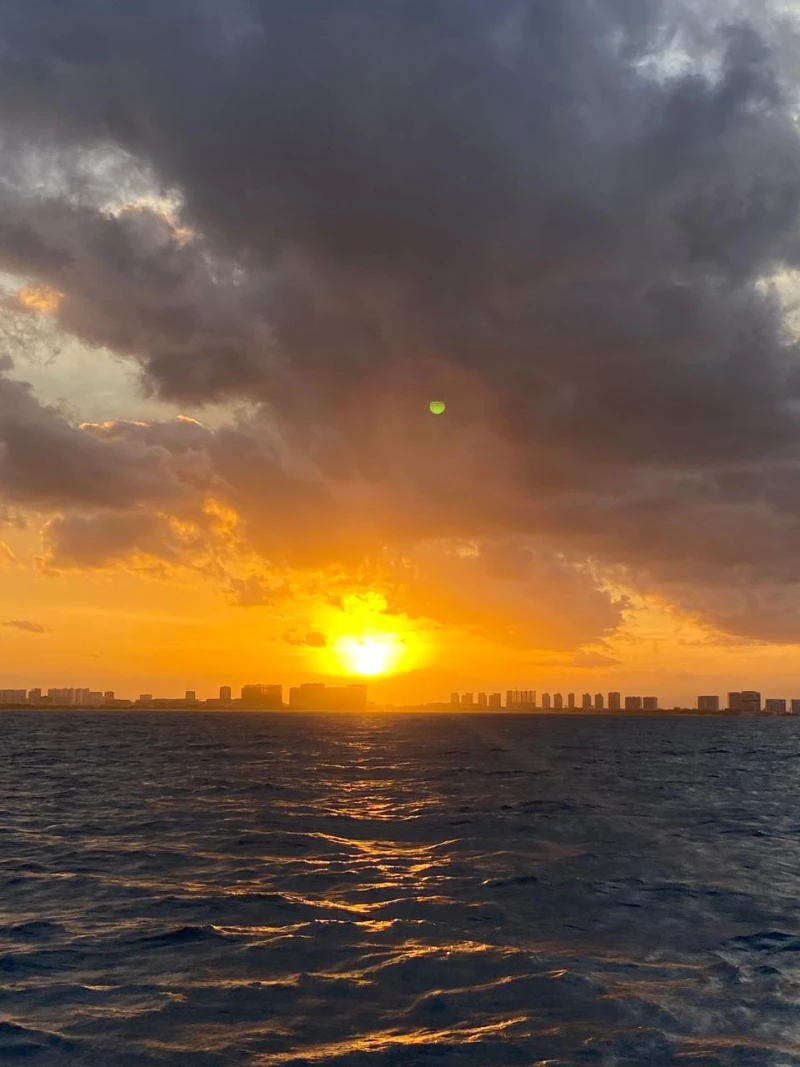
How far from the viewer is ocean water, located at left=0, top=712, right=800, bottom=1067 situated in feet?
49.8

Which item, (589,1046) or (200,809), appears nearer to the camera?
(589,1046)

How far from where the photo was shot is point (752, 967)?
19.8 m

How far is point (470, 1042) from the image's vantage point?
15.0 metres

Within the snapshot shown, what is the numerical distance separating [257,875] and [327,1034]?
1446 cm

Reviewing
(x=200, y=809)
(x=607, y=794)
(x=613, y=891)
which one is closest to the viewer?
(x=613, y=891)

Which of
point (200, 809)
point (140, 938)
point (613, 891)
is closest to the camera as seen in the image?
point (140, 938)

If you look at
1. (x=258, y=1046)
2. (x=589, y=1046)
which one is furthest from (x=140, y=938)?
(x=589, y=1046)

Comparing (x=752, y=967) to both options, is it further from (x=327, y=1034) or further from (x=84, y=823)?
(x=84, y=823)

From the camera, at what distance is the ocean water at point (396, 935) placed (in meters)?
15.2

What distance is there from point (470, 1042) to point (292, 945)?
7.05m

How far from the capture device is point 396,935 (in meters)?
21.8

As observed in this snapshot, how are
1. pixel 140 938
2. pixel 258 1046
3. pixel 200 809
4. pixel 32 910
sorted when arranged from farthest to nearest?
pixel 200 809, pixel 32 910, pixel 140 938, pixel 258 1046

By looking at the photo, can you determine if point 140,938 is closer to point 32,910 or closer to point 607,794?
point 32,910

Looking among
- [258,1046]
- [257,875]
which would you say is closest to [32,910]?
[257,875]
